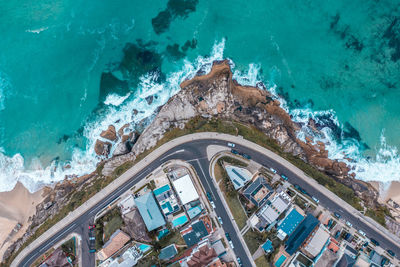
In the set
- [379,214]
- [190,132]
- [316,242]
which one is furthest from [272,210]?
[190,132]

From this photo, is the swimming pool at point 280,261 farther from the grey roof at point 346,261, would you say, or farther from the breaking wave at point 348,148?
the breaking wave at point 348,148

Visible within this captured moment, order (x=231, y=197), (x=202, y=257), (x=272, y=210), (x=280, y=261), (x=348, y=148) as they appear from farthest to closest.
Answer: (x=348, y=148)
(x=231, y=197)
(x=272, y=210)
(x=280, y=261)
(x=202, y=257)

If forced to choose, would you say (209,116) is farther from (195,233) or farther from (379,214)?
(379,214)

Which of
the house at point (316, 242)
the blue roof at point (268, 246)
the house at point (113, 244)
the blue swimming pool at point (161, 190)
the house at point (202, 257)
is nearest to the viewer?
the house at point (202, 257)

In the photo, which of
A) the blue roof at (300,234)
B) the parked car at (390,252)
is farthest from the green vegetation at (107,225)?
the parked car at (390,252)

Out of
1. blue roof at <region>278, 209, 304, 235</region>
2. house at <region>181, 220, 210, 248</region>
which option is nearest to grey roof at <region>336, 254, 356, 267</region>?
blue roof at <region>278, 209, 304, 235</region>
